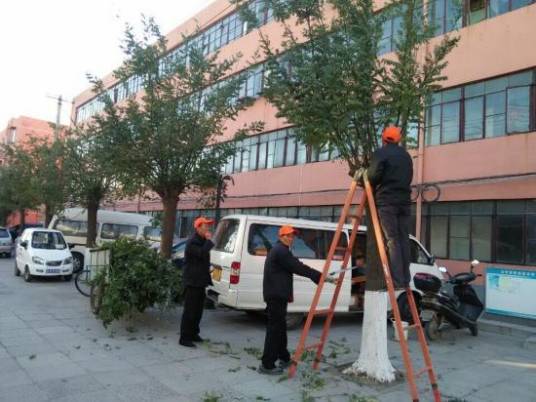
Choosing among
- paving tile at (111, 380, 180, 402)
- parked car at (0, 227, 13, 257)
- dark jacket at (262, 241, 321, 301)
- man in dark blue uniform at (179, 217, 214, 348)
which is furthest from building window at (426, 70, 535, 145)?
parked car at (0, 227, 13, 257)

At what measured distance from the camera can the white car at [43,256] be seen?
14.3 metres

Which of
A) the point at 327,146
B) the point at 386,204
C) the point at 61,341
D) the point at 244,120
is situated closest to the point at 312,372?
the point at 386,204

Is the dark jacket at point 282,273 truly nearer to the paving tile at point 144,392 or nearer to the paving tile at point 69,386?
the paving tile at point 144,392

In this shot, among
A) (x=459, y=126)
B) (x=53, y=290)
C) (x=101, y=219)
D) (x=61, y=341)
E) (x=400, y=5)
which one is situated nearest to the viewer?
(x=400, y=5)

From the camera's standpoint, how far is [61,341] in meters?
7.24

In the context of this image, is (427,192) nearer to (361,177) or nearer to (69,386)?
(361,177)

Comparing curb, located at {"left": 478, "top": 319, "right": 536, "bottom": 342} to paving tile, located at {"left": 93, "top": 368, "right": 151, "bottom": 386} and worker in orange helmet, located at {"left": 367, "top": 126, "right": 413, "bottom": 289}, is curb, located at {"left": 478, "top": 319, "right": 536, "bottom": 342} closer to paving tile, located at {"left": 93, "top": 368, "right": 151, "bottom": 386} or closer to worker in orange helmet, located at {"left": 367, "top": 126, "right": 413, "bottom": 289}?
worker in orange helmet, located at {"left": 367, "top": 126, "right": 413, "bottom": 289}

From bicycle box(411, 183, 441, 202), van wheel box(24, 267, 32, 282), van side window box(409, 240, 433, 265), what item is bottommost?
van wheel box(24, 267, 32, 282)

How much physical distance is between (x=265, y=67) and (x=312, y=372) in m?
4.26

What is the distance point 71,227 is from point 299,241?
12.0 meters

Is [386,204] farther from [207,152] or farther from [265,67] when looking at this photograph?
[207,152]

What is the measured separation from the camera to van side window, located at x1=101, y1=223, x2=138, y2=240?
18109mm

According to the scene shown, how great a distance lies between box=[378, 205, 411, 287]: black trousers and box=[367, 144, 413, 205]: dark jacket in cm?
10

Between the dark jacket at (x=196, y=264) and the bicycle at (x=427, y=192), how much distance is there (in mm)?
10320
